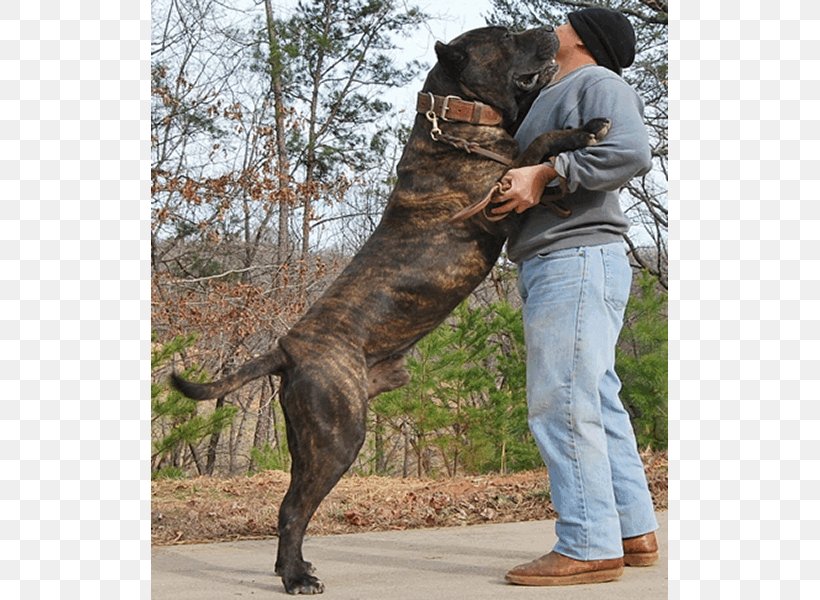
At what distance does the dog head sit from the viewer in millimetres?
3779

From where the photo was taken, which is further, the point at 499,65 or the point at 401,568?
the point at 401,568

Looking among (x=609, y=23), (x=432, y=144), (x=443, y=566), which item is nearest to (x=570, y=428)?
(x=443, y=566)

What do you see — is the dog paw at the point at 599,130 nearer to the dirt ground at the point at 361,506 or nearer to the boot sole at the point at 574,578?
the boot sole at the point at 574,578

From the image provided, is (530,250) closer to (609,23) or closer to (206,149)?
(609,23)

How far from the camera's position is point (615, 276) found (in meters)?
3.59

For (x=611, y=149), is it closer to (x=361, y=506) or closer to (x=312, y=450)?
(x=312, y=450)

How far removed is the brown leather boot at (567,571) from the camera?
344 centimetres

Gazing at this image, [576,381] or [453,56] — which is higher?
[453,56]

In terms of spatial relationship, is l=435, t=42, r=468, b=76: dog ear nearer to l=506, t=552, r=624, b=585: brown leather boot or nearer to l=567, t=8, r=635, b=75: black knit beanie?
l=567, t=8, r=635, b=75: black knit beanie

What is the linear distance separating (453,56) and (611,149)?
79 centimetres

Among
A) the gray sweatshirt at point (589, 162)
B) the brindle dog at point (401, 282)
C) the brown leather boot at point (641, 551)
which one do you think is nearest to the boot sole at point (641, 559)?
the brown leather boot at point (641, 551)

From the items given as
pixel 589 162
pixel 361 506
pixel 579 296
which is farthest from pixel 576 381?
pixel 361 506

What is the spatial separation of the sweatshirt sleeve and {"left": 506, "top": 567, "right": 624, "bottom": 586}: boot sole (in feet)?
4.46

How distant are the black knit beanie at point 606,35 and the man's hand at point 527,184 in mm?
583
